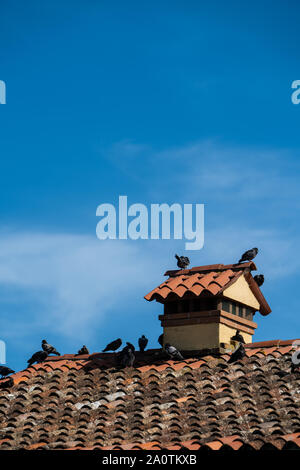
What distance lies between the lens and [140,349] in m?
20.2

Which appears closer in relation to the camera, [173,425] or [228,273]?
[173,425]

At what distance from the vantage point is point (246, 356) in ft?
59.5

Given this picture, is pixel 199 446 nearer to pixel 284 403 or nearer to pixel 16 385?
pixel 284 403

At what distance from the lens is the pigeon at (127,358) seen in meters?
18.8

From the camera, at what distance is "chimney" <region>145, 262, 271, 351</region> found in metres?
19.6

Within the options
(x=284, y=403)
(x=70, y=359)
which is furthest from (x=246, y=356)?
(x=70, y=359)

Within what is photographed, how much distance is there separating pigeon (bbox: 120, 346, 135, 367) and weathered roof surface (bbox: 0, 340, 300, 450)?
183 millimetres

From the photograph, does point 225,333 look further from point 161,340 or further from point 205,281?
point 161,340

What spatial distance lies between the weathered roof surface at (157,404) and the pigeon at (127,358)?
183 mm

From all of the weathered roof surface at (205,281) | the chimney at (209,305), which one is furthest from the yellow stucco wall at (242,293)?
the weathered roof surface at (205,281)

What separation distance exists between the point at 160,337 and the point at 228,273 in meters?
2.03

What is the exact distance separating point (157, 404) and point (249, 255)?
5.45 m

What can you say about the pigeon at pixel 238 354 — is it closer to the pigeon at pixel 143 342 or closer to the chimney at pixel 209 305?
the chimney at pixel 209 305
